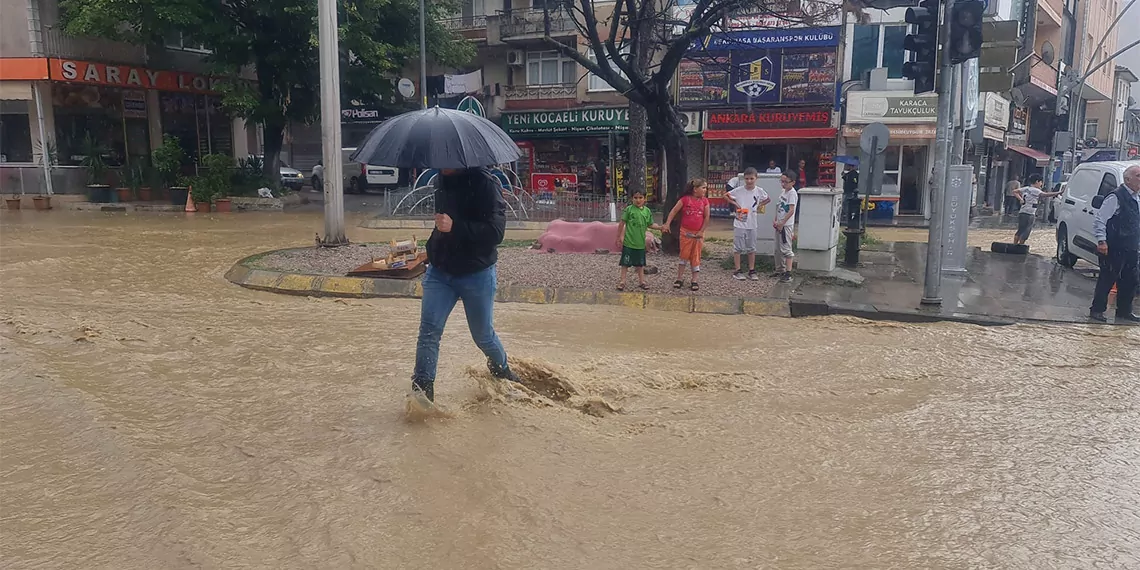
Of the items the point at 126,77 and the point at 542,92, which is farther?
the point at 542,92

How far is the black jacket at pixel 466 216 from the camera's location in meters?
5.18

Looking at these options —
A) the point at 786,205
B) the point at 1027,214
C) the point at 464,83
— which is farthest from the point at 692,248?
the point at 464,83

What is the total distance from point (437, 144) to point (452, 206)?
43cm

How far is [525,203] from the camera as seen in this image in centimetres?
2055

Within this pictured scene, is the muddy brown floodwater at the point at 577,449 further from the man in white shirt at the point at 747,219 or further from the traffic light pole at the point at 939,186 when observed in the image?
the man in white shirt at the point at 747,219

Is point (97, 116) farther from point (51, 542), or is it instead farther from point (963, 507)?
point (963, 507)

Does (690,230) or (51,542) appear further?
(690,230)

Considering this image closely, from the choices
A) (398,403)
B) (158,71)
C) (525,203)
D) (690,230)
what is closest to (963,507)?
(398,403)

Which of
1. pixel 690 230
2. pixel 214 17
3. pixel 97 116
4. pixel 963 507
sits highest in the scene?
pixel 214 17

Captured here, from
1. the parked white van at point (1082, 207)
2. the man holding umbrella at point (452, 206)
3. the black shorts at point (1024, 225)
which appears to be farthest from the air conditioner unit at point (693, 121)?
the man holding umbrella at point (452, 206)

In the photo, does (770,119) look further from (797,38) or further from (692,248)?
(692,248)

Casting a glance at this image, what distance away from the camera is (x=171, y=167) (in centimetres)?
2350

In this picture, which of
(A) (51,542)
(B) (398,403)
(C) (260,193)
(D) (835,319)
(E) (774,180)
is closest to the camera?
(A) (51,542)

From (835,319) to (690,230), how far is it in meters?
2.08
